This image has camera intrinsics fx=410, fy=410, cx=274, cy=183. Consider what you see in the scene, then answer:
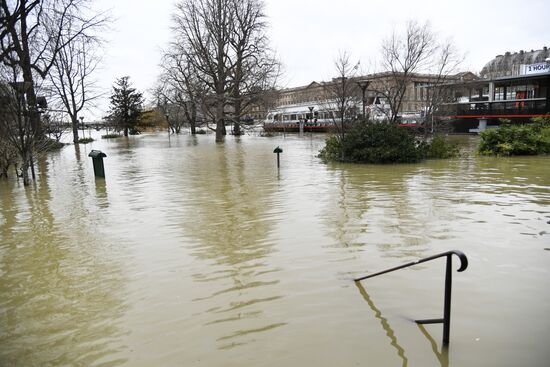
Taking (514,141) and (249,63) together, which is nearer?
(514,141)

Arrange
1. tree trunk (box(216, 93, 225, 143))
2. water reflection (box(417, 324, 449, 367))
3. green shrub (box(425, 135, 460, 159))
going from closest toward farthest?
water reflection (box(417, 324, 449, 367)) < green shrub (box(425, 135, 460, 159)) < tree trunk (box(216, 93, 225, 143))

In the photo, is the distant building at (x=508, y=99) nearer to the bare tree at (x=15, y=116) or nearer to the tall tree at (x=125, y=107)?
the bare tree at (x=15, y=116)

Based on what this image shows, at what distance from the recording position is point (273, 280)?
15.8ft

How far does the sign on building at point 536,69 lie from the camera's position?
112ft

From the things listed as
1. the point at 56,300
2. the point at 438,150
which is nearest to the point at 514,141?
the point at 438,150

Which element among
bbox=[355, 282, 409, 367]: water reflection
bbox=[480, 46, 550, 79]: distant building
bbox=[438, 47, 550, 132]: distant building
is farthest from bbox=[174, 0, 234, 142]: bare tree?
bbox=[480, 46, 550, 79]: distant building

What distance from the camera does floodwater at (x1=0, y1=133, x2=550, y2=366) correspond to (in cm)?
346

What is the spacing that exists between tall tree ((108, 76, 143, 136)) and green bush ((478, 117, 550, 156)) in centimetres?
5056

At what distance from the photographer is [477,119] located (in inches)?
1503

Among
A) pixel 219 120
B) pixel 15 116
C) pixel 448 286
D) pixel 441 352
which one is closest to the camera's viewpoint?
pixel 448 286

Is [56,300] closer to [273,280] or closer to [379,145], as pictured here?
[273,280]

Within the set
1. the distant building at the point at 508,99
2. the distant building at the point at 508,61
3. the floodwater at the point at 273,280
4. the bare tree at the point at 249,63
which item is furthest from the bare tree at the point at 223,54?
the distant building at the point at 508,61

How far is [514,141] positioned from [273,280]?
17.2 metres

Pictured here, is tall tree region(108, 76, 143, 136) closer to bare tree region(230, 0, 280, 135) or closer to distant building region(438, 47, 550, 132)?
bare tree region(230, 0, 280, 135)
